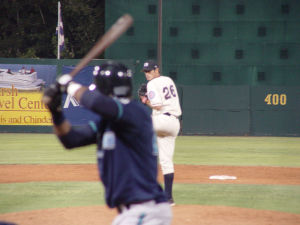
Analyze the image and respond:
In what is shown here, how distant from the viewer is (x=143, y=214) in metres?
3.65

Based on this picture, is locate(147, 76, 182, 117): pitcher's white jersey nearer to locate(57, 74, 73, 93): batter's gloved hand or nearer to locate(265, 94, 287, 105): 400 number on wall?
locate(57, 74, 73, 93): batter's gloved hand

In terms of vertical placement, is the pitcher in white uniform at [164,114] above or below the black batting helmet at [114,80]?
below

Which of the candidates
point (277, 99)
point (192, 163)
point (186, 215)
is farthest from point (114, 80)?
point (277, 99)

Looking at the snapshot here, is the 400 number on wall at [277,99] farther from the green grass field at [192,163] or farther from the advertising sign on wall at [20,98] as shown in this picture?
the advertising sign on wall at [20,98]

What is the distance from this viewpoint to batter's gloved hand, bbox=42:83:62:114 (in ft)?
11.0

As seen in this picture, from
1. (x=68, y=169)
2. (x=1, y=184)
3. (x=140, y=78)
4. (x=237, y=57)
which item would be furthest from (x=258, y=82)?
(x=1, y=184)

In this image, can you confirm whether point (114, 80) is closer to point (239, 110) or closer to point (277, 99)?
point (239, 110)

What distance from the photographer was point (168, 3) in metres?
24.0

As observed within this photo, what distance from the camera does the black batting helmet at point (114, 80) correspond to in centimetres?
374

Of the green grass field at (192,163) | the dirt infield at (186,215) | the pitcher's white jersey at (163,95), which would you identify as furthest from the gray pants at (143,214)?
the green grass field at (192,163)

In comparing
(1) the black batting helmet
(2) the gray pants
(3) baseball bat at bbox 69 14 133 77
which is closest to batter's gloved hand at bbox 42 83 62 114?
(3) baseball bat at bbox 69 14 133 77

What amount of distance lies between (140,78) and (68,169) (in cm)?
1214

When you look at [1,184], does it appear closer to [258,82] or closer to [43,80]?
[43,80]

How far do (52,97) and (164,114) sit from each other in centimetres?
467
